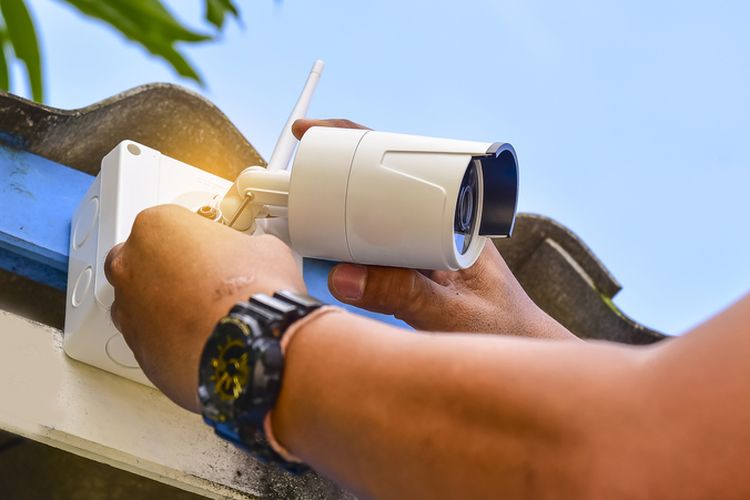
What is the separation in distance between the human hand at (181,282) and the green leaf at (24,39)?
2.21 feet

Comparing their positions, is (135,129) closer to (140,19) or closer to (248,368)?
(140,19)

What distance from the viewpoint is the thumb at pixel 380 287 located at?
1.07 metres

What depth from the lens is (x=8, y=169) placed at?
1178 mm

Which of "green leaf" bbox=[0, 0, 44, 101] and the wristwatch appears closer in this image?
the wristwatch

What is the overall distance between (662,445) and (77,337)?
742 mm

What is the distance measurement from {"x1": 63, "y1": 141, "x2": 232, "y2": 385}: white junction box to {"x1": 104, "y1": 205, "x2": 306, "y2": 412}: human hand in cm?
13

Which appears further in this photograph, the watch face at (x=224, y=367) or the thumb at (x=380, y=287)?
the thumb at (x=380, y=287)

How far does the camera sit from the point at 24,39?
4.66ft

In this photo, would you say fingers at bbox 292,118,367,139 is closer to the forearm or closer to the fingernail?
the fingernail

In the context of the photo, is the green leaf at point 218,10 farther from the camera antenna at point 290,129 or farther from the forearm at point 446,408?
the forearm at point 446,408

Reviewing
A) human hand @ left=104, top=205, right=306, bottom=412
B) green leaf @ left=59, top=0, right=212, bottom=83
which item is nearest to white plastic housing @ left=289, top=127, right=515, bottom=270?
human hand @ left=104, top=205, right=306, bottom=412

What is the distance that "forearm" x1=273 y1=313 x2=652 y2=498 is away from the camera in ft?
1.76

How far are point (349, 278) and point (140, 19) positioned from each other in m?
0.60

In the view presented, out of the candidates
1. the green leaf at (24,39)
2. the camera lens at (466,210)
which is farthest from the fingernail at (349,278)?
the green leaf at (24,39)
